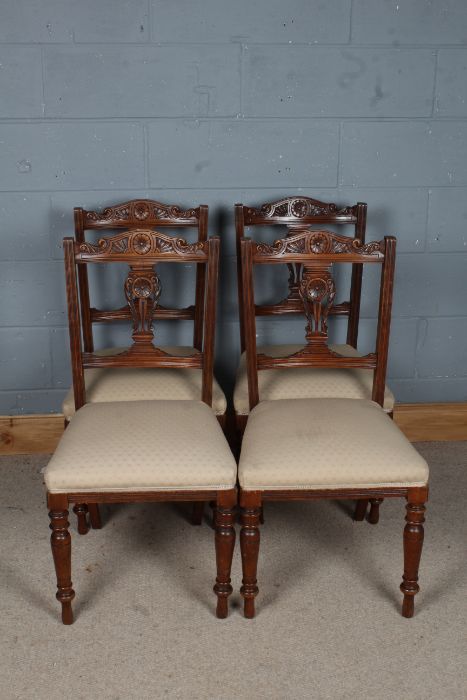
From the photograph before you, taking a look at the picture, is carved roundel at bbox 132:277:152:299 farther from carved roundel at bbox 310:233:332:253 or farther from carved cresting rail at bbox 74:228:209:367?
carved roundel at bbox 310:233:332:253

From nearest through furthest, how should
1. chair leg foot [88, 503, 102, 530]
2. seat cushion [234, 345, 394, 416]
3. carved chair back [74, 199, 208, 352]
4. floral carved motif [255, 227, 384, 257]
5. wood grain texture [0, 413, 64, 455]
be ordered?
floral carved motif [255, 227, 384, 257], seat cushion [234, 345, 394, 416], chair leg foot [88, 503, 102, 530], carved chair back [74, 199, 208, 352], wood grain texture [0, 413, 64, 455]

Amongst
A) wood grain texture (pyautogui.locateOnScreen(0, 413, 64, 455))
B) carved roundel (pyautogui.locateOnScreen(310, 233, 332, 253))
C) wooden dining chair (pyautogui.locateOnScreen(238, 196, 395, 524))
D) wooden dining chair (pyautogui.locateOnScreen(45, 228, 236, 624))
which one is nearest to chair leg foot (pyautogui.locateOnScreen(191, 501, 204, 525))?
wooden dining chair (pyautogui.locateOnScreen(238, 196, 395, 524))

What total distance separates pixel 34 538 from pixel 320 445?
1024 millimetres

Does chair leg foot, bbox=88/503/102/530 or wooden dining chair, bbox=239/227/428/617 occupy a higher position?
wooden dining chair, bbox=239/227/428/617

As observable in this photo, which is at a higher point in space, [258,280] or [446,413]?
[258,280]

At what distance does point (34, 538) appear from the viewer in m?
2.63

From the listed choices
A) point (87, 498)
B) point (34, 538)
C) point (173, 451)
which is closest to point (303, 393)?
point (173, 451)

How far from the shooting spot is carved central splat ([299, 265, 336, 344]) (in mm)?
2395

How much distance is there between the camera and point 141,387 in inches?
101

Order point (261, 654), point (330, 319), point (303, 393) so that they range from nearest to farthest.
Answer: point (261, 654), point (303, 393), point (330, 319)

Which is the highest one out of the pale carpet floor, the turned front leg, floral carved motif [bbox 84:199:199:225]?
floral carved motif [bbox 84:199:199:225]

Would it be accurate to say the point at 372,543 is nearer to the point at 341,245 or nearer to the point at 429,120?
the point at 341,245

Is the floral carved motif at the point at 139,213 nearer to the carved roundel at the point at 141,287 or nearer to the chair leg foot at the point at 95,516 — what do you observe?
the carved roundel at the point at 141,287

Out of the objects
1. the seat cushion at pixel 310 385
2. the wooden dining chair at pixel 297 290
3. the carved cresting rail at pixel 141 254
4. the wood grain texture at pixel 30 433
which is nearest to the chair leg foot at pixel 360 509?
the wooden dining chair at pixel 297 290
